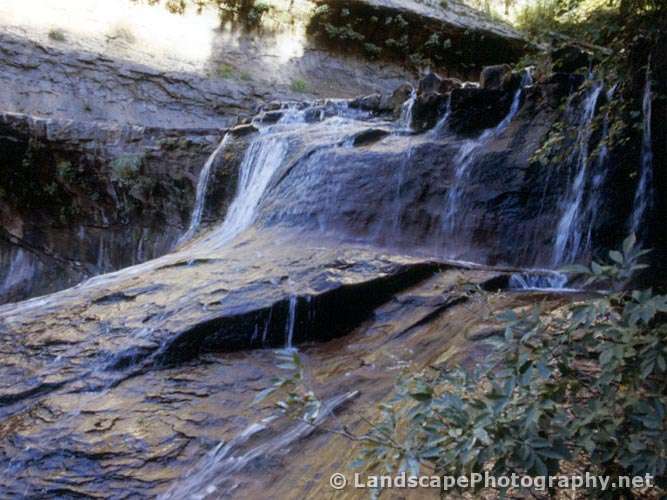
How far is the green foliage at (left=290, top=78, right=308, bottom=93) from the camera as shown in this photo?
44.8 ft

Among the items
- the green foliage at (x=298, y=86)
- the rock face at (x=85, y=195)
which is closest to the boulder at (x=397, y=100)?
the rock face at (x=85, y=195)

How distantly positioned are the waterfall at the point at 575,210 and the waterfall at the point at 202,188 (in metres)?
4.84

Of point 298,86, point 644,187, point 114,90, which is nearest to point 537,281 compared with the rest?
point 644,187

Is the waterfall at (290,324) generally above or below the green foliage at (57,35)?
below

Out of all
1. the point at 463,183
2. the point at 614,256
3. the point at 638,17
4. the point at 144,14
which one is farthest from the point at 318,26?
the point at 614,256

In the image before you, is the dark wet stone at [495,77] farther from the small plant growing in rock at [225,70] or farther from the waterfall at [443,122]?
the small plant growing in rock at [225,70]

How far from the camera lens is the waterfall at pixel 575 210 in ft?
17.0

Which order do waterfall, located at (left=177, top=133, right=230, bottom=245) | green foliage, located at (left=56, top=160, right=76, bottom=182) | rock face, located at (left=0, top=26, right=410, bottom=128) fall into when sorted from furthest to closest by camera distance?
rock face, located at (left=0, top=26, right=410, bottom=128) → green foliage, located at (left=56, top=160, right=76, bottom=182) → waterfall, located at (left=177, top=133, right=230, bottom=245)

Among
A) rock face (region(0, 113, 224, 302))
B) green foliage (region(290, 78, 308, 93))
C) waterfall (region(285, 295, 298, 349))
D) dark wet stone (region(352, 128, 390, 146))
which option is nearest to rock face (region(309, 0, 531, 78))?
green foliage (region(290, 78, 308, 93))

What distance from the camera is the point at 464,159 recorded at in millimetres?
6016

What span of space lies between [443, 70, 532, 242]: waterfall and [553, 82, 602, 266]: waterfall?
82 centimetres

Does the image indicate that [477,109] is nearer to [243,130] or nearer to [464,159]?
[464,159]

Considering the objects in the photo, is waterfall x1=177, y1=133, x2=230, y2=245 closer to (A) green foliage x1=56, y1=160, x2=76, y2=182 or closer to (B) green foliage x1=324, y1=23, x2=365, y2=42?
(A) green foliage x1=56, y1=160, x2=76, y2=182

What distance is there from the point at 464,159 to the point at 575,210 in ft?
4.01
